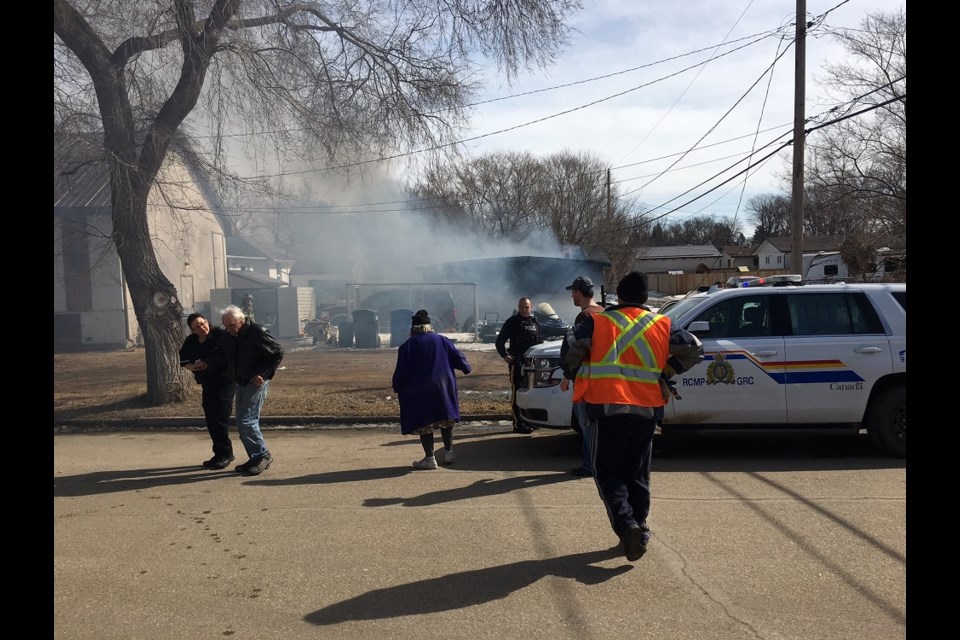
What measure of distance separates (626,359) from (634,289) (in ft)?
1.56

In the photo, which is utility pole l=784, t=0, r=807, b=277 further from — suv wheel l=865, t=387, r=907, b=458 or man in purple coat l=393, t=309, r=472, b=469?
man in purple coat l=393, t=309, r=472, b=469

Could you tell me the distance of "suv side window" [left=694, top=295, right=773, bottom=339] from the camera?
24.6 ft

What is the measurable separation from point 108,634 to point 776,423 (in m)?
5.98

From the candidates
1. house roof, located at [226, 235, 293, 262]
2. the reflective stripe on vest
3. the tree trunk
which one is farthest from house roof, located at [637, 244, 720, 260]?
the reflective stripe on vest

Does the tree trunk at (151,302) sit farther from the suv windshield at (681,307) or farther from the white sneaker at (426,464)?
the suv windshield at (681,307)

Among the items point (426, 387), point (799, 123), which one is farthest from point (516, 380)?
point (799, 123)

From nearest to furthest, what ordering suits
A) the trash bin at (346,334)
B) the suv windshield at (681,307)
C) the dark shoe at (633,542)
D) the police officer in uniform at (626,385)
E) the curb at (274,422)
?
the dark shoe at (633,542) → the police officer in uniform at (626,385) → the suv windshield at (681,307) → the curb at (274,422) → the trash bin at (346,334)

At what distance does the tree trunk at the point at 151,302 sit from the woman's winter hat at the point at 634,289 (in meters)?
9.04

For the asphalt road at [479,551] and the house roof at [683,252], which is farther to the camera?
the house roof at [683,252]

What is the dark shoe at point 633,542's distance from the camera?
4449 mm

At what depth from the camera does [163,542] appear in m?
5.32

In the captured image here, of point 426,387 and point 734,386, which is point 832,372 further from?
point 426,387

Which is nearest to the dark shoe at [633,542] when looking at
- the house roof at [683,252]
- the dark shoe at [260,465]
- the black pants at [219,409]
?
the dark shoe at [260,465]
